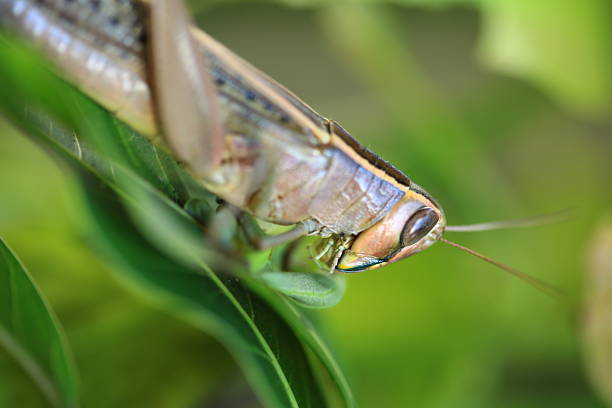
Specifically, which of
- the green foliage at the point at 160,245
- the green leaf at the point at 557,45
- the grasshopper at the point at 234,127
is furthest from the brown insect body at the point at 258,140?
the green leaf at the point at 557,45

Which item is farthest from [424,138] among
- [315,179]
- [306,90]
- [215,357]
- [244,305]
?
[306,90]

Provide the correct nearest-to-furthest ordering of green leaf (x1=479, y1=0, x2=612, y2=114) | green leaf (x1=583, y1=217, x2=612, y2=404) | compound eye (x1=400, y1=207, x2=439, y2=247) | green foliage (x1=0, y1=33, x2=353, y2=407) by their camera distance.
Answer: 1. green foliage (x1=0, y1=33, x2=353, y2=407)
2. compound eye (x1=400, y1=207, x2=439, y2=247)
3. green leaf (x1=583, y1=217, x2=612, y2=404)
4. green leaf (x1=479, y1=0, x2=612, y2=114)

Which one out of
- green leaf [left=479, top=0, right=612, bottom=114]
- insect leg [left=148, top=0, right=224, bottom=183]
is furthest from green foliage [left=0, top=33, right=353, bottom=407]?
green leaf [left=479, top=0, right=612, bottom=114]

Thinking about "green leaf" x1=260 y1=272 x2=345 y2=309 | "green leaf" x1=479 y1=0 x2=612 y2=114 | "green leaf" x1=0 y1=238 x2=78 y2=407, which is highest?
"green leaf" x1=479 y1=0 x2=612 y2=114

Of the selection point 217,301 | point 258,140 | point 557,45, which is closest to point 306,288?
point 217,301

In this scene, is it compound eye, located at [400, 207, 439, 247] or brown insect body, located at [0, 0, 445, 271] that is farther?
compound eye, located at [400, 207, 439, 247]

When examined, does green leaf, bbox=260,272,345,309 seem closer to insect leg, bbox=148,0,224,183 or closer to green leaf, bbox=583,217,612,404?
insect leg, bbox=148,0,224,183

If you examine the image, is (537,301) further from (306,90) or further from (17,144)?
(306,90)
